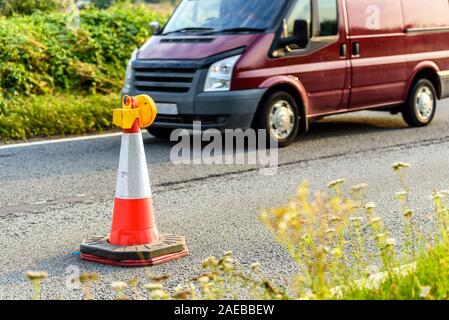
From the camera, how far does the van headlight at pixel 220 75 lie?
33.8ft

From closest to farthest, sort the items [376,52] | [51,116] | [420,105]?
[376,52], [51,116], [420,105]

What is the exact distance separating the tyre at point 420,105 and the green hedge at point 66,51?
436cm

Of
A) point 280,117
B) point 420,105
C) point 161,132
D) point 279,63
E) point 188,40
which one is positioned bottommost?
point 161,132

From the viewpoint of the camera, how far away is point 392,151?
10.4 m

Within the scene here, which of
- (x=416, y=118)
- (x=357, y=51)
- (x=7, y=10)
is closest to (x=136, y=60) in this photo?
(x=357, y=51)

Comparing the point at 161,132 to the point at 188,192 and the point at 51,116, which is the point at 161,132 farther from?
the point at 188,192

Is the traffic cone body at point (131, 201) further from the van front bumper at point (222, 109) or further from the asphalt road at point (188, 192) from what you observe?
the van front bumper at point (222, 109)

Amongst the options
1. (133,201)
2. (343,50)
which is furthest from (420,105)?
(133,201)

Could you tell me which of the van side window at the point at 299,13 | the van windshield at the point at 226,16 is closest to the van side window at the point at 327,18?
the van side window at the point at 299,13

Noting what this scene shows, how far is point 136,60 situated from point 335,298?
7.35 m

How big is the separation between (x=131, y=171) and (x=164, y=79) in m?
4.82

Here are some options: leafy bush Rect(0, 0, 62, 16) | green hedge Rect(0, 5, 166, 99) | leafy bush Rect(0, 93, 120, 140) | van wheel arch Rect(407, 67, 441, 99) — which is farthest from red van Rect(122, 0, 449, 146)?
leafy bush Rect(0, 0, 62, 16)

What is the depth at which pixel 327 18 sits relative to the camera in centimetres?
1120
